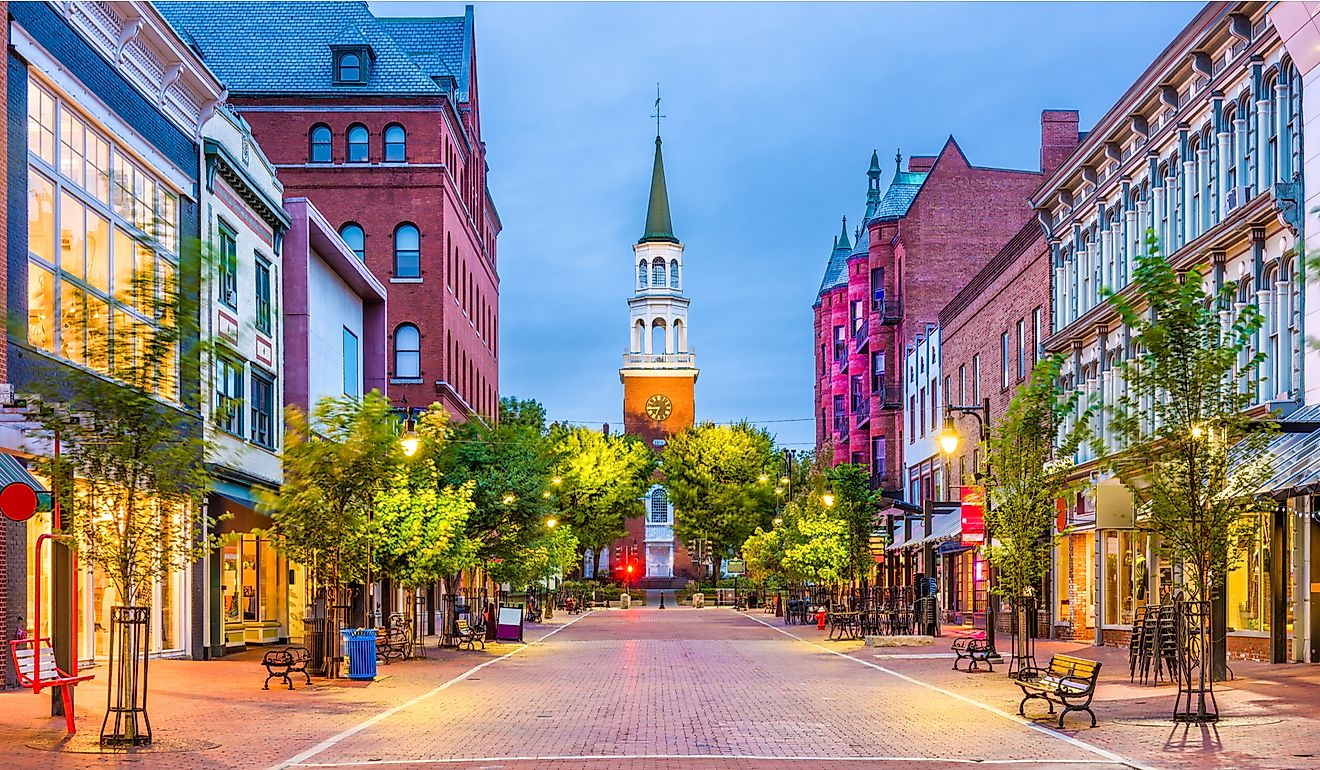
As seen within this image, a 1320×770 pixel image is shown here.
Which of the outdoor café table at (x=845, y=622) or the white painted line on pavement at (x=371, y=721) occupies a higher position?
the white painted line on pavement at (x=371, y=721)

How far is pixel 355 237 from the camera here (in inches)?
2584

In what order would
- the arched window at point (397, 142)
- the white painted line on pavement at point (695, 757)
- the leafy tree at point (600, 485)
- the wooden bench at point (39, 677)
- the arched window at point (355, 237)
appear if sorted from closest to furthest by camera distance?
the white painted line on pavement at point (695, 757) → the wooden bench at point (39, 677) → the arched window at point (397, 142) → the arched window at point (355, 237) → the leafy tree at point (600, 485)

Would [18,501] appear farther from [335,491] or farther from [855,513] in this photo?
[855,513]

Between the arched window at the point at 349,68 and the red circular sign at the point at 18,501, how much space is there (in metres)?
46.9

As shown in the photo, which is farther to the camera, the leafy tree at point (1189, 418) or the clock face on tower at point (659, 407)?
the clock face on tower at point (659, 407)

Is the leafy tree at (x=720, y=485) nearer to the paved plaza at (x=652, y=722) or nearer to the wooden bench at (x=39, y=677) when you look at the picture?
the paved plaza at (x=652, y=722)

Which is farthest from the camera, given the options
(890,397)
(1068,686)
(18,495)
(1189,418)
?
(890,397)

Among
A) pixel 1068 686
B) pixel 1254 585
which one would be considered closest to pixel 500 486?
pixel 1254 585

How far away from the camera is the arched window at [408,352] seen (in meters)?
65.1

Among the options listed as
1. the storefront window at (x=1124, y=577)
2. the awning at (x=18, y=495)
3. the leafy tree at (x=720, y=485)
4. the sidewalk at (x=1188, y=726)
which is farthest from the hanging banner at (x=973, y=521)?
the leafy tree at (x=720, y=485)

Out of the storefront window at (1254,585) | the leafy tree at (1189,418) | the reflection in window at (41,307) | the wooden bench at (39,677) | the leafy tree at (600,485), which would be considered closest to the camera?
the wooden bench at (39,677)

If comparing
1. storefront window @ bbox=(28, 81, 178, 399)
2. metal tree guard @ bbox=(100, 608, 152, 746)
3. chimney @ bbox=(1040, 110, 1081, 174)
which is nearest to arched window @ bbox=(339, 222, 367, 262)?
chimney @ bbox=(1040, 110, 1081, 174)

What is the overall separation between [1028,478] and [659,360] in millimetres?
108697

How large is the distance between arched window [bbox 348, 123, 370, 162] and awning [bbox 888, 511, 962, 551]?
1018 inches
